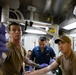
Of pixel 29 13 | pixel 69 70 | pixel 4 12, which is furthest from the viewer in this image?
pixel 29 13

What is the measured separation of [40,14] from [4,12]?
83.6 inches

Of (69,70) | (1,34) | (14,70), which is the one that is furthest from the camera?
(69,70)

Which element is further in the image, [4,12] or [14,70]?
[4,12]

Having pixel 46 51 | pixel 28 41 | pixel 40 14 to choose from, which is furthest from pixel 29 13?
pixel 46 51

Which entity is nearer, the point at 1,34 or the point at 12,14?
the point at 1,34

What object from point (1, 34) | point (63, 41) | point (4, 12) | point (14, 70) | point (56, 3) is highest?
point (56, 3)

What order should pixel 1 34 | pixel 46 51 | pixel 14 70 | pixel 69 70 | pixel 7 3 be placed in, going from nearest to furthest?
pixel 1 34
pixel 14 70
pixel 69 70
pixel 7 3
pixel 46 51

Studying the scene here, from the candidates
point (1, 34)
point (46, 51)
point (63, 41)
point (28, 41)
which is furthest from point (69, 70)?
point (28, 41)

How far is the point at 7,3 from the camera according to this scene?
11.2 feet

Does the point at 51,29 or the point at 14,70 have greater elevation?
the point at 51,29

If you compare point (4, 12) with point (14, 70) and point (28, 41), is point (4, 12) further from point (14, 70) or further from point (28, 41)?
point (28, 41)

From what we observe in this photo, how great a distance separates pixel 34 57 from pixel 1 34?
10.1ft

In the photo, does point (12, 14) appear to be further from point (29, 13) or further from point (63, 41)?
point (63, 41)

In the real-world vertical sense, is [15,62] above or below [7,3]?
below
